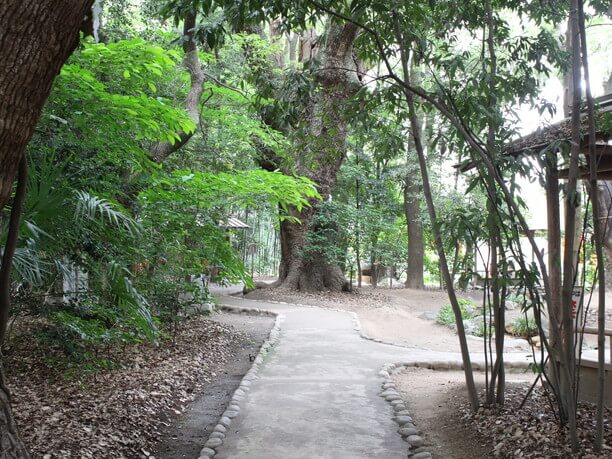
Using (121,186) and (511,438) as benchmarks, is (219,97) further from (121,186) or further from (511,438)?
(511,438)

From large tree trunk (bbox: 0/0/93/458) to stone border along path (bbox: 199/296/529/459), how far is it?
2988mm

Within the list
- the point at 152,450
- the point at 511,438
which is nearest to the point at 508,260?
the point at 511,438

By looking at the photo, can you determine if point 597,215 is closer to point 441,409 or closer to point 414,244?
point 441,409

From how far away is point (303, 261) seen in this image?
17.3m

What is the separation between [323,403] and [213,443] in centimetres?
157

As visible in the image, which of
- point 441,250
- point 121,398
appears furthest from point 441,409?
point 121,398

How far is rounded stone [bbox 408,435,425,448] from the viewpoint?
179 inches

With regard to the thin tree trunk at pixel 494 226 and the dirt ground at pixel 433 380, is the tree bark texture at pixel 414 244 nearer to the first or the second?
the dirt ground at pixel 433 380

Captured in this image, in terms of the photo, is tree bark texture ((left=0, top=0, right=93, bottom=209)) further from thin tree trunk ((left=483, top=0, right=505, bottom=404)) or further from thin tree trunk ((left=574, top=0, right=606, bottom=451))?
thin tree trunk ((left=483, top=0, right=505, bottom=404))

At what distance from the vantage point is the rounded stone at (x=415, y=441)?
4.56m

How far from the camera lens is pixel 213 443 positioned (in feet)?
14.5

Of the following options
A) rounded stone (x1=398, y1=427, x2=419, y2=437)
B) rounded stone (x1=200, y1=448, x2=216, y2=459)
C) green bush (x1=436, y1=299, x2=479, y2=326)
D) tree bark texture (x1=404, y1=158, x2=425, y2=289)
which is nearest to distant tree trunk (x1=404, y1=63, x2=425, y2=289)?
tree bark texture (x1=404, y1=158, x2=425, y2=289)

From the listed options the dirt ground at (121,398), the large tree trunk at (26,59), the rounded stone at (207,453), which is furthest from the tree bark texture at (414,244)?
the large tree trunk at (26,59)

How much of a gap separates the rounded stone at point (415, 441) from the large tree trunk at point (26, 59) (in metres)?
3.75
